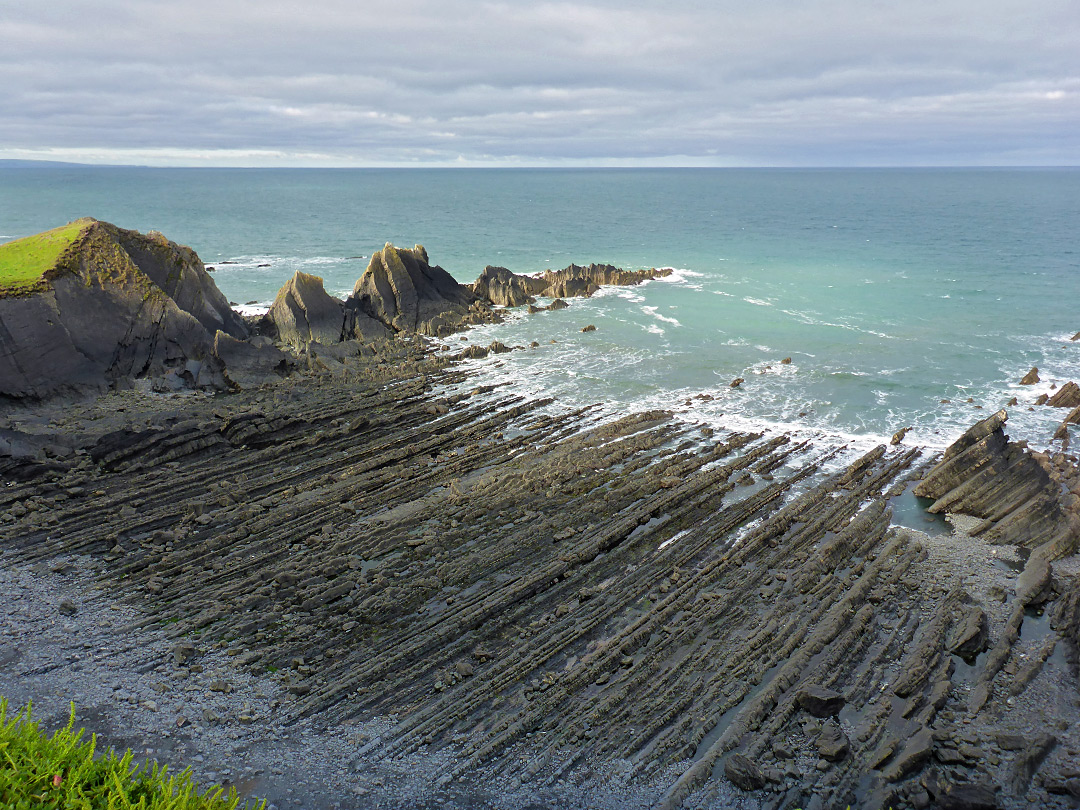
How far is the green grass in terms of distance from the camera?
26.2 feet

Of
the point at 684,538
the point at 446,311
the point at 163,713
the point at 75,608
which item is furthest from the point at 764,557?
the point at 446,311

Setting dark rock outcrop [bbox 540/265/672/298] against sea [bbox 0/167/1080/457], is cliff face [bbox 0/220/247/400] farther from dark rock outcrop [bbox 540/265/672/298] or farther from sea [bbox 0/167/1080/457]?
dark rock outcrop [bbox 540/265/672/298]

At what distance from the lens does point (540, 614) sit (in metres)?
18.9

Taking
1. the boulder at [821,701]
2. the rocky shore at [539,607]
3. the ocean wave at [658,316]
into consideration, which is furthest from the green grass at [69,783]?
the ocean wave at [658,316]

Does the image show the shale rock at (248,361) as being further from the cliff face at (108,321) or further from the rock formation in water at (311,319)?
the rock formation in water at (311,319)

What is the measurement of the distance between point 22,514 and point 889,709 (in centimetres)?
2523

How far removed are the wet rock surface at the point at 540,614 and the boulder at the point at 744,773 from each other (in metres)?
0.08

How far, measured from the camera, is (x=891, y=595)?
1970 cm

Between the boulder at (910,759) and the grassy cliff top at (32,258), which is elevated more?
the grassy cliff top at (32,258)

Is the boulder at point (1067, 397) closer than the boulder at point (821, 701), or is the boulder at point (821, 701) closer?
the boulder at point (821, 701)

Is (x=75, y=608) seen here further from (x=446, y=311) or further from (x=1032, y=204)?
(x=1032, y=204)

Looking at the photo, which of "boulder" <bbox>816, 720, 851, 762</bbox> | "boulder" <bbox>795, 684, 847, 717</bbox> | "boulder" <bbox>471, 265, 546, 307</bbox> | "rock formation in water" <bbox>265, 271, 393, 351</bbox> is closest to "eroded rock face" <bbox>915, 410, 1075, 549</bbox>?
"boulder" <bbox>795, 684, 847, 717</bbox>

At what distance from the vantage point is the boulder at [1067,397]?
3378 cm

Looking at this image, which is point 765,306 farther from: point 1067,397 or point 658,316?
point 1067,397
